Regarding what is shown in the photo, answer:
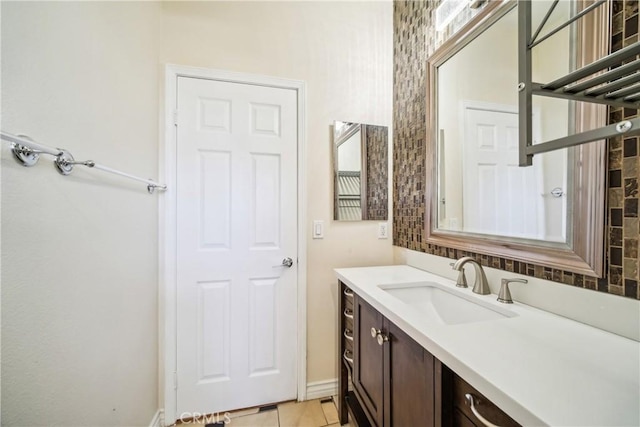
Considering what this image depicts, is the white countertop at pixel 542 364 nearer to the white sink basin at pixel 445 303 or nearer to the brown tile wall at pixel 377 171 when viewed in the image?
the white sink basin at pixel 445 303

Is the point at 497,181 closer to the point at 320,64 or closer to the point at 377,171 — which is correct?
the point at 377,171

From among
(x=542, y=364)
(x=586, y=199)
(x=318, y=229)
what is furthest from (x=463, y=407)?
(x=318, y=229)

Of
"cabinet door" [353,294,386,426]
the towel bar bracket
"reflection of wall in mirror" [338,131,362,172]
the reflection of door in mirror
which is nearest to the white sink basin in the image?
"cabinet door" [353,294,386,426]

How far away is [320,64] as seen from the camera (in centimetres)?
169

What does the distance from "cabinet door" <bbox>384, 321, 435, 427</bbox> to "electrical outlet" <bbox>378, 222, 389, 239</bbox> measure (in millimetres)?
904

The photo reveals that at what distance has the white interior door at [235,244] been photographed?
1482 millimetres

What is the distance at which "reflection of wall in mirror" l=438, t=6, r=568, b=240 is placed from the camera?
33.3 inches

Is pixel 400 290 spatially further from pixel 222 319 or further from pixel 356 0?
pixel 356 0

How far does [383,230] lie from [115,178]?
1549 millimetres

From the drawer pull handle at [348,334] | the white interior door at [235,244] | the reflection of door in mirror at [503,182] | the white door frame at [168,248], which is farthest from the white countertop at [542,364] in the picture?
the white door frame at [168,248]

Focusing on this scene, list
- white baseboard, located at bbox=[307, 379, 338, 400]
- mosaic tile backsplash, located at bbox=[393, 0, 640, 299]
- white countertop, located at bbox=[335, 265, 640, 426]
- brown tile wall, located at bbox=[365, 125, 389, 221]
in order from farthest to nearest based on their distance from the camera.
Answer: brown tile wall, located at bbox=[365, 125, 389, 221] → white baseboard, located at bbox=[307, 379, 338, 400] → mosaic tile backsplash, located at bbox=[393, 0, 640, 299] → white countertop, located at bbox=[335, 265, 640, 426]

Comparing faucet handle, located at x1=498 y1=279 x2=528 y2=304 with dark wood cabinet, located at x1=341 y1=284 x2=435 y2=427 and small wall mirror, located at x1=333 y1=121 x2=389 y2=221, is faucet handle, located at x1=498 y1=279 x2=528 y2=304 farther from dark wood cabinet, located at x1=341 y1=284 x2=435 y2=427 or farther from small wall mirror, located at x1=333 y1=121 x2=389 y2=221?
small wall mirror, located at x1=333 y1=121 x2=389 y2=221

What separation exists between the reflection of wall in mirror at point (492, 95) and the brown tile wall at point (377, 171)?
444 millimetres

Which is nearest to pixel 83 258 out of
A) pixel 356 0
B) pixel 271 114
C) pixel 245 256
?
pixel 245 256
